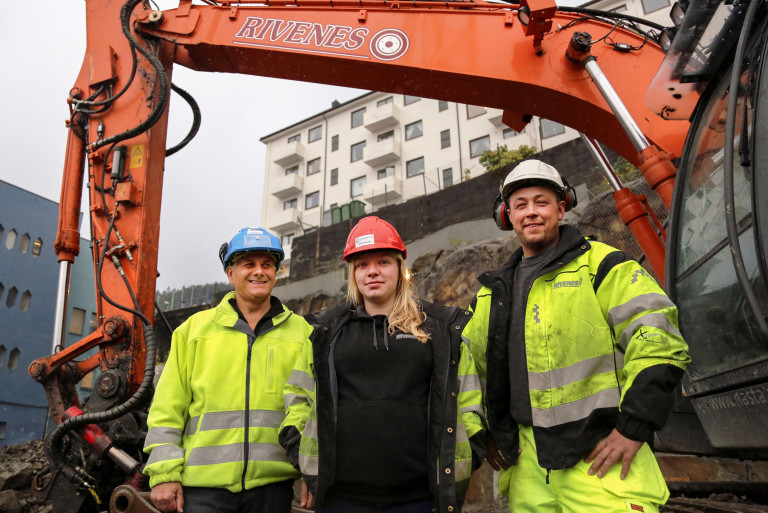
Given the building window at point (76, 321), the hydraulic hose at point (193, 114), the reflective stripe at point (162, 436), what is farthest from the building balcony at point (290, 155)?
the reflective stripe at point (162, 436)

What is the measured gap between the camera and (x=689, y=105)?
3.35 metres

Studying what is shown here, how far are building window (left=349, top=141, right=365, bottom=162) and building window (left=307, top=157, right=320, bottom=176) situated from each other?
111 inches

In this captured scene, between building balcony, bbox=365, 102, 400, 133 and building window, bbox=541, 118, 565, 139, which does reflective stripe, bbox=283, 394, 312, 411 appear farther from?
building balcony, bbox=365, 102, 400, 133

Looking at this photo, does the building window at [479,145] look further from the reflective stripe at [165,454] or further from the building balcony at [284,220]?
the reflective stripe at [165,454]

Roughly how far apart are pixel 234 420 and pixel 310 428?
0.56 metres

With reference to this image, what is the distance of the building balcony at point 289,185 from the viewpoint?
3697 cm

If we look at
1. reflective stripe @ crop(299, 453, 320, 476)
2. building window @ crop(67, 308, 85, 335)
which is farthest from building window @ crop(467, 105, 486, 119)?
reflective stripe @ crop(299, 453, 320, 476)

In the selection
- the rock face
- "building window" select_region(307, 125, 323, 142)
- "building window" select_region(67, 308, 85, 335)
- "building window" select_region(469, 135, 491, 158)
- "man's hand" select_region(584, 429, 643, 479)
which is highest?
"building window" select_region(307, 125, 323, 142)

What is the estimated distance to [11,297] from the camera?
24859 millimetres

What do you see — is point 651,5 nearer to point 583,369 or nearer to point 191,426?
point 583,369

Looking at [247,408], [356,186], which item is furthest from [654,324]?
[356,186]

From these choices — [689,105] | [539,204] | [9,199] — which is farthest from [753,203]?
[9,199]

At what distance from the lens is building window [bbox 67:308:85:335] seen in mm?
26875

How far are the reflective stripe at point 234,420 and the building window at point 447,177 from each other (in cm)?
2632
